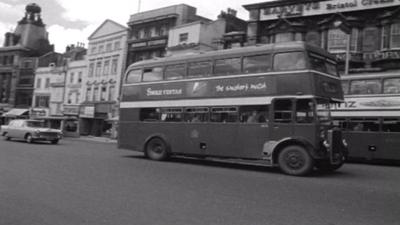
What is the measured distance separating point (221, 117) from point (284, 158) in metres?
3.12

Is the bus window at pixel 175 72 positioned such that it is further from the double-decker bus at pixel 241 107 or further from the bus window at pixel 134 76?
the bus window at pixel 134 76

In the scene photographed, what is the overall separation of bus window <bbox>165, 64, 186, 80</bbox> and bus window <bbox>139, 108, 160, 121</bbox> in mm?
1606

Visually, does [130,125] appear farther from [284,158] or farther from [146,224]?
[146,224]

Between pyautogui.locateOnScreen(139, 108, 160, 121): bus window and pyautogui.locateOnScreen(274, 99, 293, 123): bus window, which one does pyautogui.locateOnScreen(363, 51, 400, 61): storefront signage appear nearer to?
pyautogui.locateOnScreen(274, 99, 293, 123): bus window

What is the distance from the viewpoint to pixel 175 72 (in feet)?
55.7

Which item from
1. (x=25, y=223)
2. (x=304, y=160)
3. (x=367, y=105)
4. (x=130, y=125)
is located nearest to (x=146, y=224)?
(x=25, y=223)

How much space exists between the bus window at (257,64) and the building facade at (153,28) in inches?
1136

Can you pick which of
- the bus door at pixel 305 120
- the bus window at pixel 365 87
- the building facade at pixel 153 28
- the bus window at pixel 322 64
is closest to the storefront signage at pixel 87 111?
the building facade at pixel 153 28

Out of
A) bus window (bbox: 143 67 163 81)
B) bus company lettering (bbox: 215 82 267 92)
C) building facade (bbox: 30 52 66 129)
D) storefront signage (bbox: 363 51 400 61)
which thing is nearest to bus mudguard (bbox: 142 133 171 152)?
bus window (bbox: 143 67 163 81)

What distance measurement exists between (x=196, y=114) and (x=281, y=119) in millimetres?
3785

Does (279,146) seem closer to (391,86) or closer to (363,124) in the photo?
(363,124)

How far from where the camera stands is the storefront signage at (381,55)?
89.8ft

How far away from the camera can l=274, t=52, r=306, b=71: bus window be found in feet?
44.0

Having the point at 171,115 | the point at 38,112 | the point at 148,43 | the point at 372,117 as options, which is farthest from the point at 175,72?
the point at 38,112
